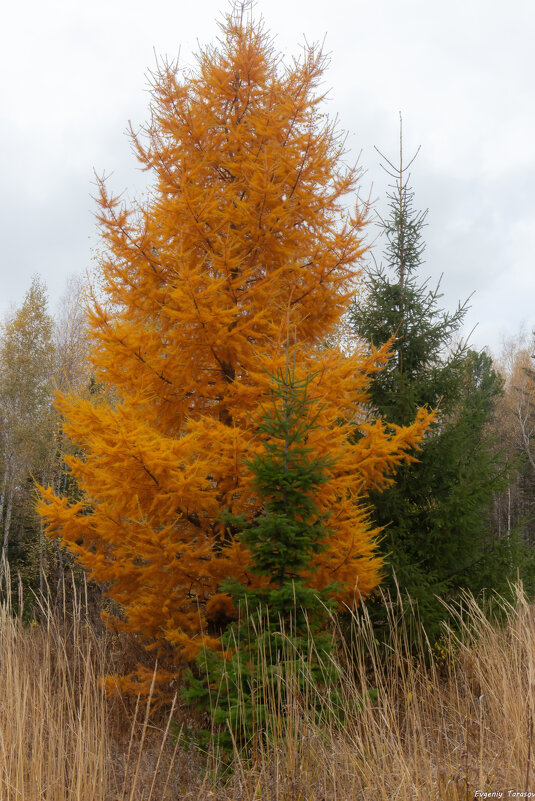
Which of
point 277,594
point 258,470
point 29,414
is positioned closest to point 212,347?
point 258,470

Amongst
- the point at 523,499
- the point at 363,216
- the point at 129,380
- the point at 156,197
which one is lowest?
the point at 523,499

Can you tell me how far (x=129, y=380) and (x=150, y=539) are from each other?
180 cm

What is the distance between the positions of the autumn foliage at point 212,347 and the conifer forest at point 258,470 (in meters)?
0.03

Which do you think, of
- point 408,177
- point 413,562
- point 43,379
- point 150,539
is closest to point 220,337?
point 150,539

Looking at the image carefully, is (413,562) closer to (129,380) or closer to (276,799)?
(129,380)

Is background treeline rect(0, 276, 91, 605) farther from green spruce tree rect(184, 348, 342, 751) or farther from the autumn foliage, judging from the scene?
green spruce tree rect(184, 348, 342, 751)

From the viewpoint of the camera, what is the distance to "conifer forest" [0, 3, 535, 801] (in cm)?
391

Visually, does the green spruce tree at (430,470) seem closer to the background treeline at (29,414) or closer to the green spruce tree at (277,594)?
the green spruce tree at (277,594)

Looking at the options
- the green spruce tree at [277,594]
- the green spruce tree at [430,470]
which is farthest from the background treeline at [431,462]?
the green spruce tree at [277,594]

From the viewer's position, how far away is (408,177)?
820 centimetres

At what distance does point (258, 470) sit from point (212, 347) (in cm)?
209

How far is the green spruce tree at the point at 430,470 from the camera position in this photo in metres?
6.46

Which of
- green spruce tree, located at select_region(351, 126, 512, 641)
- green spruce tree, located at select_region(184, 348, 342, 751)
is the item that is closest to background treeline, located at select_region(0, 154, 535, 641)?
green spruce tree, located at select_region(351, 126, 512, 641)

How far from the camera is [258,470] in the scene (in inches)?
162
